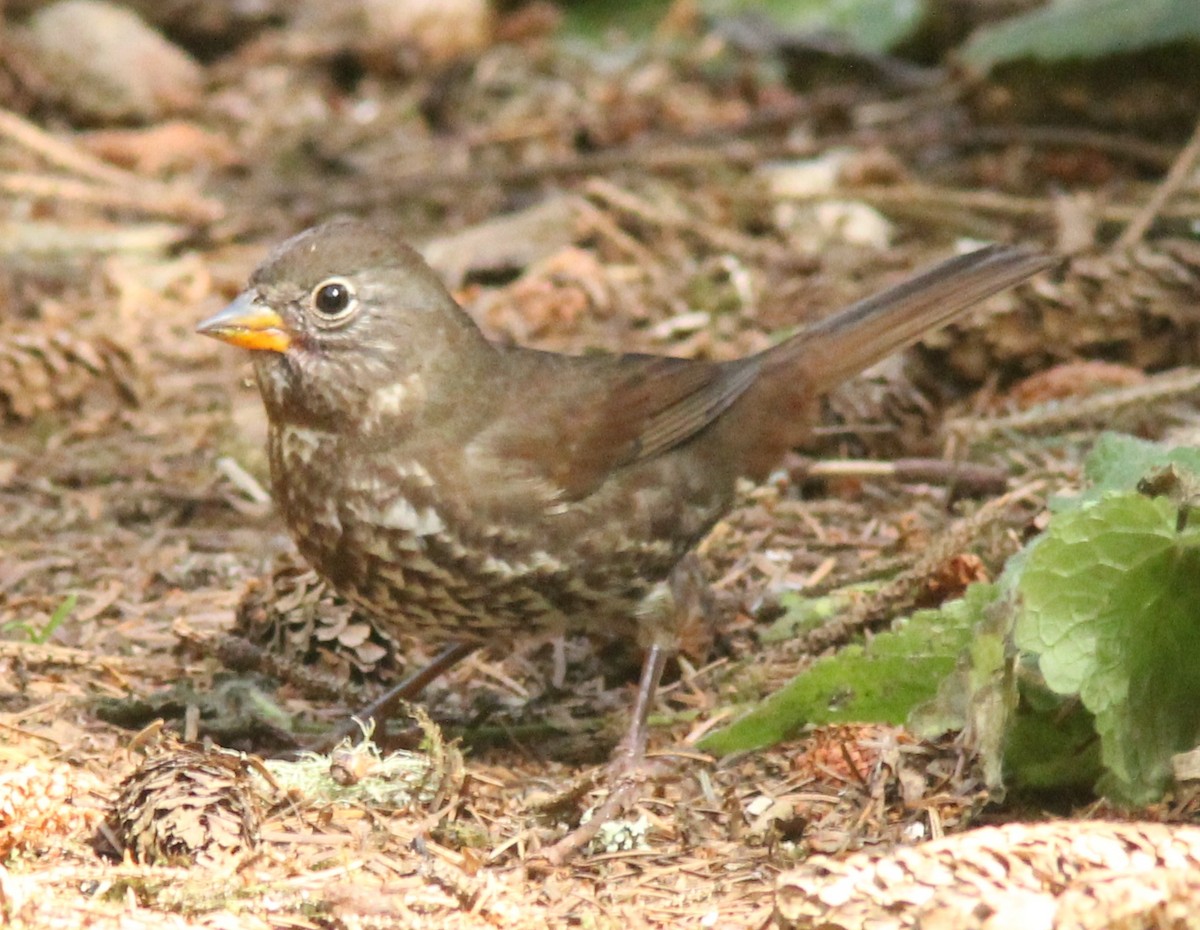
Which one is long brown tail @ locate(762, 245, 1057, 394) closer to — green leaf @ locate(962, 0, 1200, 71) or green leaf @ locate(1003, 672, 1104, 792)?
green leaf @ locate(1003, 672, 1104, 792)

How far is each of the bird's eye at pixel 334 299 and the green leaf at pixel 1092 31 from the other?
4056 millimetres

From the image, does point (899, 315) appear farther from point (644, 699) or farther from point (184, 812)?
point (184, 812)

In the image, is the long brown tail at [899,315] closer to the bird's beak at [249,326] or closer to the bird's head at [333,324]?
the bird's head at [333,324]

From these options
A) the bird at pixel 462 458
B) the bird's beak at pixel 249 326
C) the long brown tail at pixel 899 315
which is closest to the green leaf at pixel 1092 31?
the long brown tail at pixel 899 315

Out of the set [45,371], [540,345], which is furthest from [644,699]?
[45,371]

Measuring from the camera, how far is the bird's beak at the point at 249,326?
11.9ft

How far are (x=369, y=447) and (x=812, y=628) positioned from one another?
1.16 m

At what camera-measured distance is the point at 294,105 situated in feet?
27.0

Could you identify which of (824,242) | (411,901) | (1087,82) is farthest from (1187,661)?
(1087,82)

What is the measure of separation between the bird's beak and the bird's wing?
522 mm

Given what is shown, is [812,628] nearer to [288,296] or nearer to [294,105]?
[288,296]

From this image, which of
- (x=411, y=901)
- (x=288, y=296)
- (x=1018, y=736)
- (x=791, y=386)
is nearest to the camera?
(x=411, y=901)

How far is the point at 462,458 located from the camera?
381 centimetres

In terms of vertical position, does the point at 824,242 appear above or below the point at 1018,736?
above
